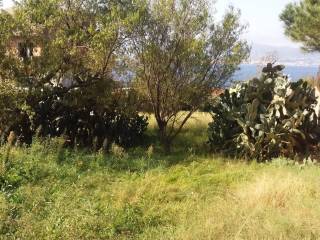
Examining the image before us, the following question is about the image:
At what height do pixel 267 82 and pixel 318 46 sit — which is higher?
pixel 318 46

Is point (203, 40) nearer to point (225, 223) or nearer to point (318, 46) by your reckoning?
point (225, 223)

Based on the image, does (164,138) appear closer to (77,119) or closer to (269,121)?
(77,119)

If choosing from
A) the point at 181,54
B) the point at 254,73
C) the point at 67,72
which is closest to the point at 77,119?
the point at 67,72

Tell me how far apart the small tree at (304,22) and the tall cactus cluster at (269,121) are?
1062cm

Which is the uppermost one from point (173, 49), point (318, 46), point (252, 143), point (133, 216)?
point (318, 46)

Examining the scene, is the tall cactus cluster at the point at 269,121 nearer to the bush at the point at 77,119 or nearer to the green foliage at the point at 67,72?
the bush at the point at 77,119

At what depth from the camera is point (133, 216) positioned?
6.25 metres

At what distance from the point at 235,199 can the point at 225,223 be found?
125 cm

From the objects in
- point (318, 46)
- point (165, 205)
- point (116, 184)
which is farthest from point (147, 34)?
point (318, 46)

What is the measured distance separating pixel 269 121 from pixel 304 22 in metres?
12.9

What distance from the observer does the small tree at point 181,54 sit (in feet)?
35.6

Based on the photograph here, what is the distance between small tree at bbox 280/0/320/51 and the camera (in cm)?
2125

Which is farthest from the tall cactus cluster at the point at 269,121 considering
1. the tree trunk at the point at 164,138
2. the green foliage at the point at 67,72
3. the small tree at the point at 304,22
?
the small tree at the point at 304,22

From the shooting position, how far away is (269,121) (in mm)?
10414
